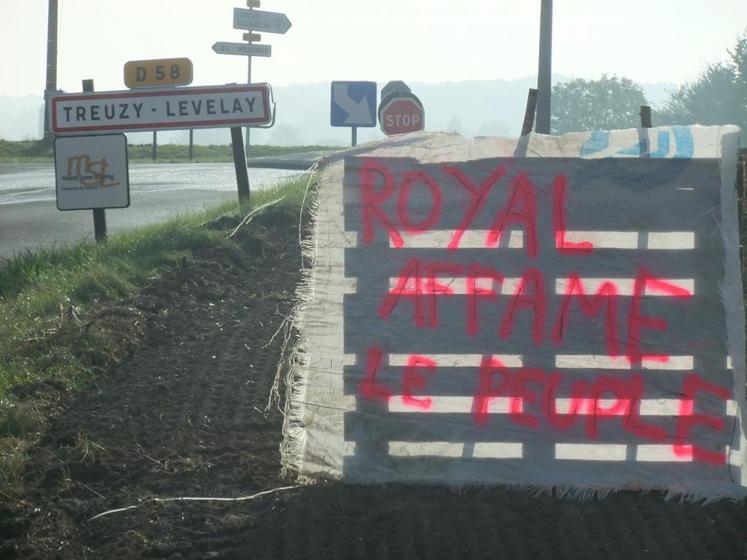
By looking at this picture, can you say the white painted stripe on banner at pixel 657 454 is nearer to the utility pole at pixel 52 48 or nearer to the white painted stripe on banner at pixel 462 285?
the white painted stripe on banner at pixel 462 285

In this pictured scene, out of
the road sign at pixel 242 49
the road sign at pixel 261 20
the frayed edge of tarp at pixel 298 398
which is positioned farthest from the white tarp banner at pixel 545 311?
the road sign at pixel 261 20

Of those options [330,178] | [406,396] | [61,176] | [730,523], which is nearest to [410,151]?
[330,178]

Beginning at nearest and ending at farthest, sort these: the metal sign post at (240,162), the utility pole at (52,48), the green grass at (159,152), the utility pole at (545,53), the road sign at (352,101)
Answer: the metal sign post at (240,162), the utility pole at (545,53), the road sign at (352,101), the utility pole at (52,48), the green grass at (159,152)

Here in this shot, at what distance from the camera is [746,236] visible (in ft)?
17.0

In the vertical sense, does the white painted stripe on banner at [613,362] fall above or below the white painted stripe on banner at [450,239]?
below

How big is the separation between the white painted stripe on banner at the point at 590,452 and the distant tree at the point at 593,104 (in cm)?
8274

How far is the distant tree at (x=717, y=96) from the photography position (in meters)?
66.6

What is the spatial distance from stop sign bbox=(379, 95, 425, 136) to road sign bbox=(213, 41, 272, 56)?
506 cm

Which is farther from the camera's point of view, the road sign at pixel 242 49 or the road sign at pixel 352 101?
the road sign at pixel 242 49

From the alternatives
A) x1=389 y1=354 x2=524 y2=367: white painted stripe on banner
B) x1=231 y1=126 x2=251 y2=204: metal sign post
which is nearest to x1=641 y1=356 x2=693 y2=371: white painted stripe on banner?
x1=389 y1=354 x2=524 y2=367: white painted stripe on banner

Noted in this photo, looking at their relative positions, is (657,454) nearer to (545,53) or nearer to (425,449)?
(425,449)

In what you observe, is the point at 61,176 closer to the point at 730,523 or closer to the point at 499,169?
the point at 499,169

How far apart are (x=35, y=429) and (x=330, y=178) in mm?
2047

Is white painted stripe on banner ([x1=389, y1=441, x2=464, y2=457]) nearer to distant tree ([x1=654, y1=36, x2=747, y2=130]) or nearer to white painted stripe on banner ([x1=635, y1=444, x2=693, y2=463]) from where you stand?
white painted stripe on banner ([x1=635, y1=444, x2=693, y2=463])
